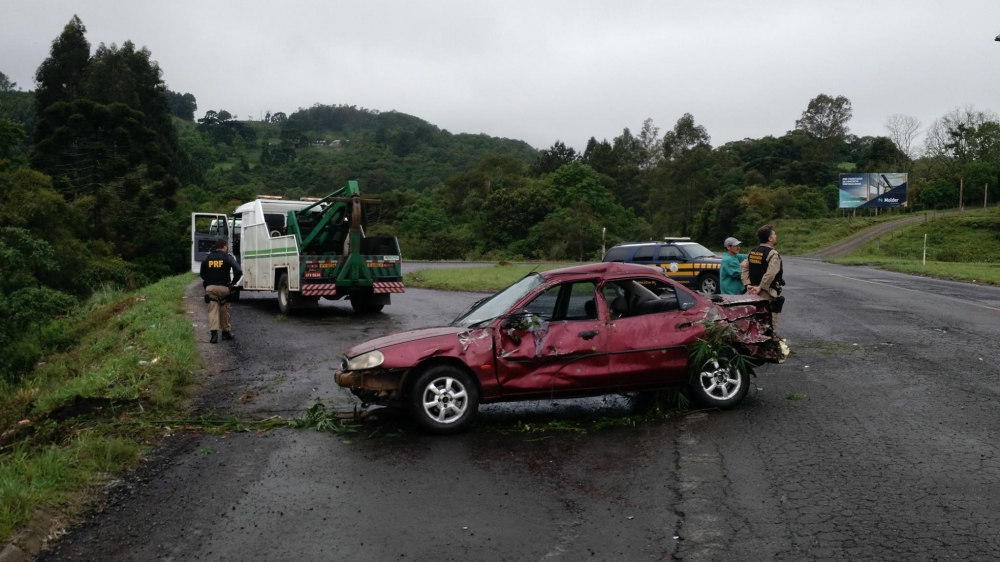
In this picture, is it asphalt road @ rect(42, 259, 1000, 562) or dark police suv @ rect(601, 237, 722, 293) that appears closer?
asphalt road @ rect(42, 259, 1000, 562)

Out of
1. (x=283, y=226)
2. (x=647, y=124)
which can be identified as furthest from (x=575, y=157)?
(x=283, y=226)

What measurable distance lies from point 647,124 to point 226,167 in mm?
66144

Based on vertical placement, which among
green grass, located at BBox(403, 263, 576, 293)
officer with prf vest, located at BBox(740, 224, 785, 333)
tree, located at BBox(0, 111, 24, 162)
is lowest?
green grass, located at BBox(403, 263, 576, 293)

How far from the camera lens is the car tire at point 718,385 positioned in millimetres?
8344

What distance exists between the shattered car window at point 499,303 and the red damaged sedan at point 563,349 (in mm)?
22

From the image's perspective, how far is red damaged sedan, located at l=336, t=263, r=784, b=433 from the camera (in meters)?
7.68

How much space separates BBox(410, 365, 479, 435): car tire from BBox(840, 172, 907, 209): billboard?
65.0 metres

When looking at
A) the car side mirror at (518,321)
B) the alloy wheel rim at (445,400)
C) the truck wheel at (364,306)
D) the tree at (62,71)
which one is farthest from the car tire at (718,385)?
the tree at (62,71)

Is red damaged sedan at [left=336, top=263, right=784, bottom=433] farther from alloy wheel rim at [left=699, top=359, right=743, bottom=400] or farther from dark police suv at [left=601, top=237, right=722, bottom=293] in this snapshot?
dark police suv at [left=601, top=237, right=722, bottom=293]

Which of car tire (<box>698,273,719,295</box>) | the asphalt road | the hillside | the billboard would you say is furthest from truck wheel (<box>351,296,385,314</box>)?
the hillside

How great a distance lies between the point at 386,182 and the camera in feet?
359

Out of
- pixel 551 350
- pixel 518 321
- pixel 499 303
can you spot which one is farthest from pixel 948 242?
pixel 518 321

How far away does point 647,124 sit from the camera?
403 feet

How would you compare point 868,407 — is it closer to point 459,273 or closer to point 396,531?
point 396,531
